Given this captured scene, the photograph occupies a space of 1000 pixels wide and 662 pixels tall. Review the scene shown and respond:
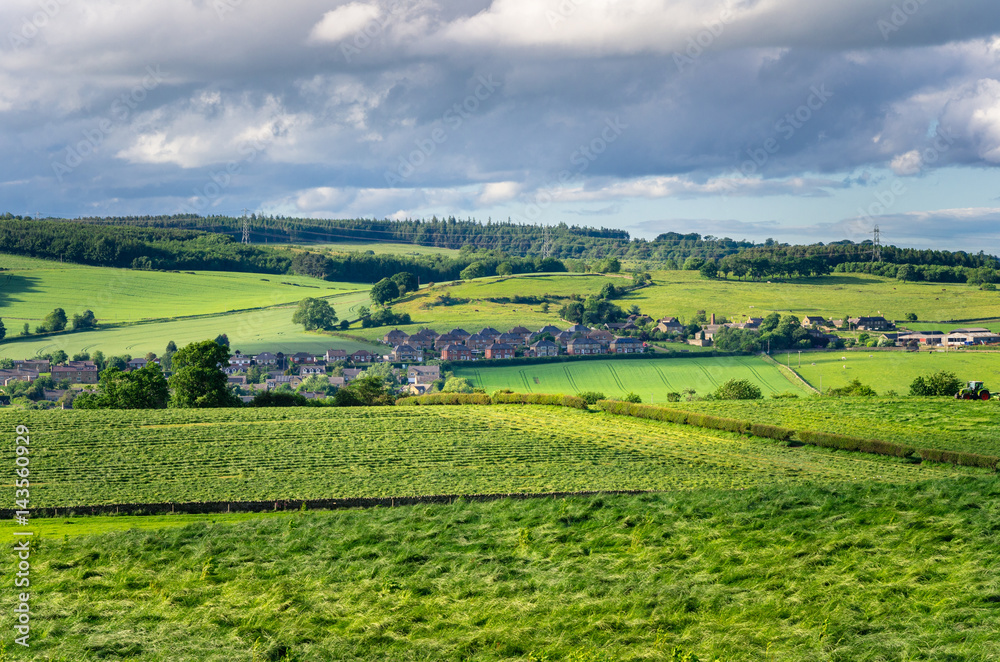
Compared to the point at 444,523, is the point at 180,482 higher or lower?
lower

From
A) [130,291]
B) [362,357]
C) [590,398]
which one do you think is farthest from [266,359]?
[590,398]

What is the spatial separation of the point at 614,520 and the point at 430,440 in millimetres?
23494

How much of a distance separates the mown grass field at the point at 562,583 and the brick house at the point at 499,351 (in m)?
85.1

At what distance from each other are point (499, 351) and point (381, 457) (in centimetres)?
6908

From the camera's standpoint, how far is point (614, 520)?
593 inches

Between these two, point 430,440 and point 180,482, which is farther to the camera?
point 430,440

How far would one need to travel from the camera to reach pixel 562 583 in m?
12.0

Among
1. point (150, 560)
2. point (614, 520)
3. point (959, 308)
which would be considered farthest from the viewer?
point (959, 308)

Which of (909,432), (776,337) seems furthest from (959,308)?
(909,432)

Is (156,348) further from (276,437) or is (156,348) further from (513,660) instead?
(513,660)

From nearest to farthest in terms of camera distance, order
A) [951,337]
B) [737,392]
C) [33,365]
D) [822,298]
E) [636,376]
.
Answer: [737,392] → [636,376] → [33,365] → [951,337] → [822,298]

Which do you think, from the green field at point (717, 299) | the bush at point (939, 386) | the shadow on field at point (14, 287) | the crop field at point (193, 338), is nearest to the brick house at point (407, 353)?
the crop field at point (193, 338)

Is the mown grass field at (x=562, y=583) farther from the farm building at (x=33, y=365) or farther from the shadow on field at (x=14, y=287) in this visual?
the shadow on field at (x=14, y=287)

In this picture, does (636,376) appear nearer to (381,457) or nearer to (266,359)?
(266,359)
